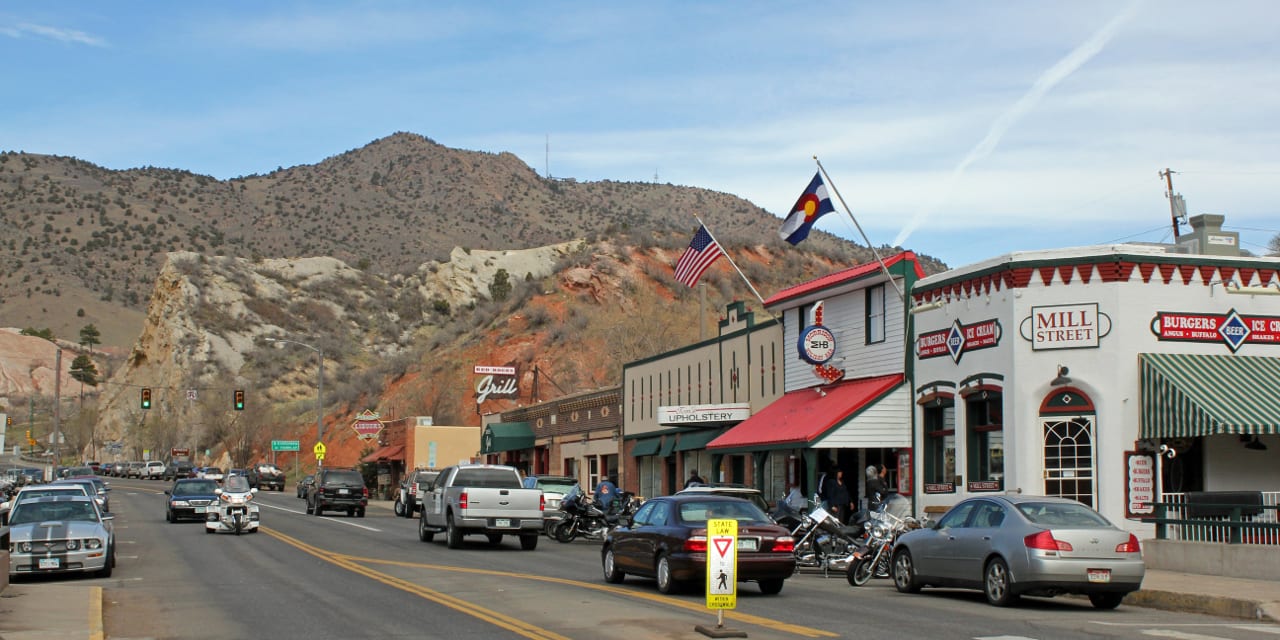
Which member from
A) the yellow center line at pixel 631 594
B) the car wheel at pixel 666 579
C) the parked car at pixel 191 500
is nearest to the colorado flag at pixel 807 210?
the yellow center line at pixel 631 594

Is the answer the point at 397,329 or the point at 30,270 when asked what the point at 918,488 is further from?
the point at 30,270

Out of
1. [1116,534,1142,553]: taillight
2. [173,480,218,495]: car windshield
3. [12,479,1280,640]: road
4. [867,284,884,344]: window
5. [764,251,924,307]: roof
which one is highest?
[764,251,924,307]: roof

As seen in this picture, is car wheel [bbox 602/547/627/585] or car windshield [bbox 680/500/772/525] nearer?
car windshield [bbox 680/500/772/525]

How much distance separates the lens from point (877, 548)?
2094 cm

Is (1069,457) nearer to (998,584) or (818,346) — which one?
(998,584)

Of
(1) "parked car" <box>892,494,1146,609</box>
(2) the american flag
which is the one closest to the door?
(1) "parked car" <box>892,494,1146,609</box>

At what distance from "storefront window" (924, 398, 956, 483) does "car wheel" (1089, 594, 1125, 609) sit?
10244 mm

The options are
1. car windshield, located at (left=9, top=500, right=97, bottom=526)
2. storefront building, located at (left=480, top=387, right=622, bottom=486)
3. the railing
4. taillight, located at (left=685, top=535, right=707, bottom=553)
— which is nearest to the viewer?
taillight, located at (left=685, top=535, right=707, bottom=553)

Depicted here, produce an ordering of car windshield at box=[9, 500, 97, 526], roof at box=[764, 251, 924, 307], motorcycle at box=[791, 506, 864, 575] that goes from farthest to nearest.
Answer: roof at box=[764, 251, 924, 307], motorcycle at box=[791, 506, 864, 575], car windshield at box=[9, 500, 97, 526]

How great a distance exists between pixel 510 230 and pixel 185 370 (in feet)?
137

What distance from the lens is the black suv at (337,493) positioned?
4850cm

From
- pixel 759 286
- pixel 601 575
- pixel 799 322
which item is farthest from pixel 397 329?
pixel 601 575

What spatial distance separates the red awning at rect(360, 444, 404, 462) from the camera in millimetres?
69681

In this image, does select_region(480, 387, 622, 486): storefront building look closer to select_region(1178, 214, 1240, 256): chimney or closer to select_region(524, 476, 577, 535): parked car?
select_region(524, 476, 577, 535): parked car
